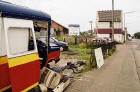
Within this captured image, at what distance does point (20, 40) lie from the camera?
480 cm

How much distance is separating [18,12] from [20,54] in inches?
47.2

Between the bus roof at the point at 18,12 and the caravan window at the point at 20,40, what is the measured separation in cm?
39

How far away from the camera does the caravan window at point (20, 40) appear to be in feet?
14.6

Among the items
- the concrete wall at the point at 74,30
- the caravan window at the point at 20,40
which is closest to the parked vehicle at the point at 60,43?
the concrete wall at the point at 74,30

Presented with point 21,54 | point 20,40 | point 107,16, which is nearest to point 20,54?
point 21,54

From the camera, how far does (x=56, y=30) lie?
3950 centimetres

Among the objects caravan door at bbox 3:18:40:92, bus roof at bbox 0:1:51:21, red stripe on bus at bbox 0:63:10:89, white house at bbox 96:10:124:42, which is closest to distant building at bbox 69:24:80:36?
bus roof at bbox 0:1:51:21

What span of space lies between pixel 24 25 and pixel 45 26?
5.67 ft

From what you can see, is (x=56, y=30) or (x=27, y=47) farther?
(x=56, y=30)

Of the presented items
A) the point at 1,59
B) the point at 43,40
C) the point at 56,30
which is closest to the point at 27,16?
the point at 1,59

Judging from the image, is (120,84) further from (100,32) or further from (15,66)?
(100,32)

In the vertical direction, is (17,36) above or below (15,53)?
above

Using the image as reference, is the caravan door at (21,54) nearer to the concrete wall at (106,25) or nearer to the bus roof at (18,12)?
the bus roof at (18,12)

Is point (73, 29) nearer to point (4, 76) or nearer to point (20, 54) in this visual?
point (20, 54)
